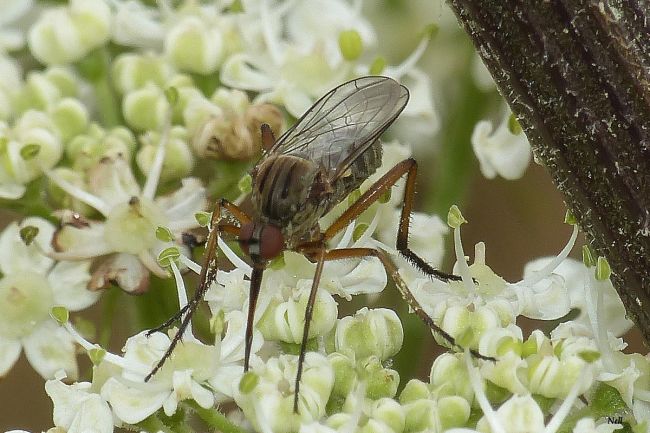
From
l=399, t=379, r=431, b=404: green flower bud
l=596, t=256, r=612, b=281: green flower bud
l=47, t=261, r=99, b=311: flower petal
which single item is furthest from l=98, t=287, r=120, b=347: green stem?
l=596, t=256, r=612, b=281: green flower bud

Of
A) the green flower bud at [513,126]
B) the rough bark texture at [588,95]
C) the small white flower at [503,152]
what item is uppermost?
the rough bark texture at [588,95]

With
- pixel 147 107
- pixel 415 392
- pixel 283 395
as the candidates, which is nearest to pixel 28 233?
pixel 147 107

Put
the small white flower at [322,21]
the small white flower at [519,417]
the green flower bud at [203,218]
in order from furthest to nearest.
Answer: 1. the small white flower at [322,21]
2. the green flower bud at [203,218]
3. the small white flower at [519,417]

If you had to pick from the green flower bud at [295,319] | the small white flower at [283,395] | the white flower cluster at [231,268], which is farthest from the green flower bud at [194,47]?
the small white flower at [283,395]

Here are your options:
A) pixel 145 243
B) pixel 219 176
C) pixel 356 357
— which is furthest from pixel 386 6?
pixel 356 357

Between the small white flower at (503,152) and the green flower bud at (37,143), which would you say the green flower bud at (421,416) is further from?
the green flower bud at (37,143)

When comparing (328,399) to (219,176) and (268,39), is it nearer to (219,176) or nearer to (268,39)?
(219,176)

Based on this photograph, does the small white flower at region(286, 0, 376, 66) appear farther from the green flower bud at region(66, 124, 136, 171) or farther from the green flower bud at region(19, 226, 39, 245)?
the green flower bud at region(19, 226, 39, 245)

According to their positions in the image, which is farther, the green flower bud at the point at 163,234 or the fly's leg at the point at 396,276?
the green flower bud at the point at 163,234
